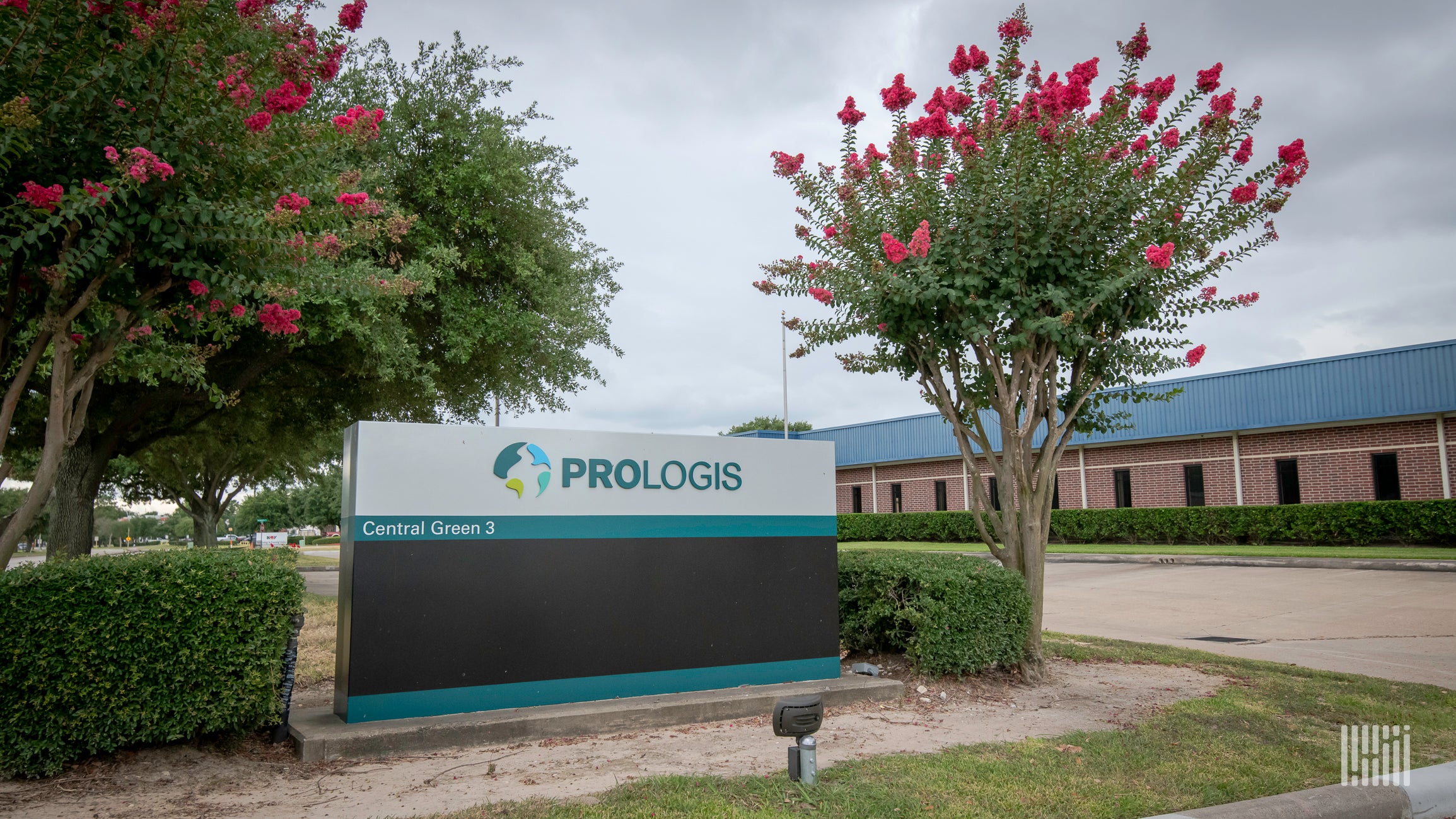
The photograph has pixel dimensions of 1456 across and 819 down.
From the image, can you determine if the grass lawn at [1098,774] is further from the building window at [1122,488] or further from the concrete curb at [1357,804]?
the building window at [1122,488]

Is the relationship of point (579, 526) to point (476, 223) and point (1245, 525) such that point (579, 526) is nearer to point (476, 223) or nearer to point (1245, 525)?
point (476, 223)

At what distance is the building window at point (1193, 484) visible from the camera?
3000 centimetres

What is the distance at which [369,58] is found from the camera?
556 inches

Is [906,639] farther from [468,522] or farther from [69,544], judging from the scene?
[69,544]

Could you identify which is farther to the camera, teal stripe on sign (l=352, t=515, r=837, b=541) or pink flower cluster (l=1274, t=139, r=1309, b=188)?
pink flower cluster (l=1274, t=139, r=1309, b=188)

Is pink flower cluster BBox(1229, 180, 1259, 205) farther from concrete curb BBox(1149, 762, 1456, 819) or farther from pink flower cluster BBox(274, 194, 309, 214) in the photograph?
pink flower cluster BBox(274, 194, 309, 214)

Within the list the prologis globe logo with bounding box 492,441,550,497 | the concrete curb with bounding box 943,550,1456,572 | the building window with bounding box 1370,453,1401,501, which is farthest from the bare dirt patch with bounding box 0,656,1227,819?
the building window with bounding box 1370,453,1401,501

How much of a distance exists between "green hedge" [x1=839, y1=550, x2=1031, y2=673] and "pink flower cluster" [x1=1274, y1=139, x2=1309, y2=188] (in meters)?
4.22

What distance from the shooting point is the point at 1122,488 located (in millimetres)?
32125

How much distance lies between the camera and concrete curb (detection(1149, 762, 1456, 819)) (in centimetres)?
448

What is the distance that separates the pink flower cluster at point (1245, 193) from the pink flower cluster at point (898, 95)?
2989 millimetres

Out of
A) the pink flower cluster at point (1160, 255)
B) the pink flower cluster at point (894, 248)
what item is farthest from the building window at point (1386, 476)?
the pink flower cluster at point (894, 248)

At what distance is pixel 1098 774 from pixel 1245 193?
546 centimetres

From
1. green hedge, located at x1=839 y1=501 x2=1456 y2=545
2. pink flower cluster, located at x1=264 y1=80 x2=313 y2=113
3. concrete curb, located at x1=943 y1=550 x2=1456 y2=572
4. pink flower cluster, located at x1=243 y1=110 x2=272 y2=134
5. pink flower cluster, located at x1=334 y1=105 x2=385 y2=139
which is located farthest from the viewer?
green hedge, located at x1=839 y1=501 x2=1456 y2=545
